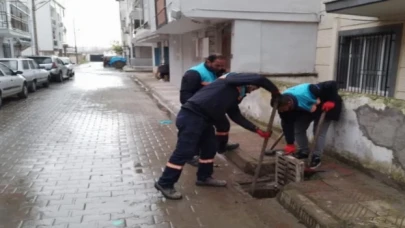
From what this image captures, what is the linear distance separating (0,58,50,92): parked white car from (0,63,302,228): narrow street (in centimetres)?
693

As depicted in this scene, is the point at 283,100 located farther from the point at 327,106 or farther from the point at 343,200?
the point at 343,200

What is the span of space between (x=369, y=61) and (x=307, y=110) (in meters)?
3.62

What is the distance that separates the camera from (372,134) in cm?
427

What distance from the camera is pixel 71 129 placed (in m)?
7.92

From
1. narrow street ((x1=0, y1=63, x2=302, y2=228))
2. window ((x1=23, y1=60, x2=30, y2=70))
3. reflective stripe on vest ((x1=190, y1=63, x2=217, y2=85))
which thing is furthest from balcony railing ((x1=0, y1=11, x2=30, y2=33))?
reflective stripe on vest ((x1=190, y1=63, x2=217, y2=85))

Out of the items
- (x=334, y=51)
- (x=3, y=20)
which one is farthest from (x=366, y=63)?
(x=3, y=20)

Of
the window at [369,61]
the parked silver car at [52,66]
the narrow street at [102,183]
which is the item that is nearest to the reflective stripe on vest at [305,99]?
the narrow street at [102,183]

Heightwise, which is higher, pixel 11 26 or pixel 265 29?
pixel 11 26

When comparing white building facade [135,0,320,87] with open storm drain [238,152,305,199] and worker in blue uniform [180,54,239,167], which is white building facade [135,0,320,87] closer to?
worker in blue uniform [180,54,239,167]

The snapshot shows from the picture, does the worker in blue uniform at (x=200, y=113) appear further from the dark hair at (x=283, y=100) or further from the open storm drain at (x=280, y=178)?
the open storm drain at (x=280, y=178)

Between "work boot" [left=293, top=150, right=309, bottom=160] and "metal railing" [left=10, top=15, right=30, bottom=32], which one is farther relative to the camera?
"metal railing" [left=10, top=15, right=30, bottom=32]

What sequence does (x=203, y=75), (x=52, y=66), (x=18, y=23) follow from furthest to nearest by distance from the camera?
(x=18, y=23) → (x=52, y=66) → (x=203, y=75)

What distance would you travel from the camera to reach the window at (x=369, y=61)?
6.67 metres

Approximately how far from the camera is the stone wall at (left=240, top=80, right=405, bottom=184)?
12.9ft
